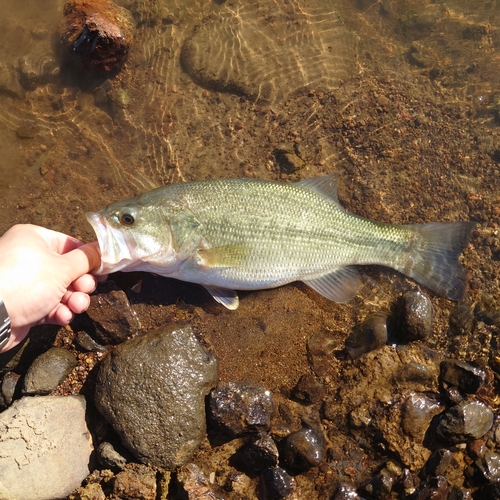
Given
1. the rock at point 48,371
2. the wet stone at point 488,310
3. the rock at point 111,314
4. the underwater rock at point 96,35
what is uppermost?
the underwater rock at point 96,35

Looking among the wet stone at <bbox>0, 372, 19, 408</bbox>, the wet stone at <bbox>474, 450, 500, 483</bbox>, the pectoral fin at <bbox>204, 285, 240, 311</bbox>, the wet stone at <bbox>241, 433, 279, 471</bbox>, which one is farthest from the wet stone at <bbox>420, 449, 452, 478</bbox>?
the wet stone at <bbox>0, 372, 19, 408</bbox>

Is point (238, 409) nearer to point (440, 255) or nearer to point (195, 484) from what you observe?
point (195, 484)

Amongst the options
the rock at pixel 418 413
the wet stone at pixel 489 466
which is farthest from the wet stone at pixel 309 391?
the wet stone at pixel 489 466

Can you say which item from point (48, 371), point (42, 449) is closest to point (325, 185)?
point (48, 371)

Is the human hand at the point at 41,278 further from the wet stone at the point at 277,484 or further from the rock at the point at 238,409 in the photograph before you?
the wet stone at the point at 277,484

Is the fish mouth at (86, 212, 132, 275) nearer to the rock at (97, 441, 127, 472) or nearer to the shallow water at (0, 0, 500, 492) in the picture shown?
the shallow water at (0, 0, 500, 492)

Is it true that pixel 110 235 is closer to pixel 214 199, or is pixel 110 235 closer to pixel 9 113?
pixel 214 199

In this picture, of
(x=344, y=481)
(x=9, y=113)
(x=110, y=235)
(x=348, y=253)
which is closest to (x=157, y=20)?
(x=9, y=113)
